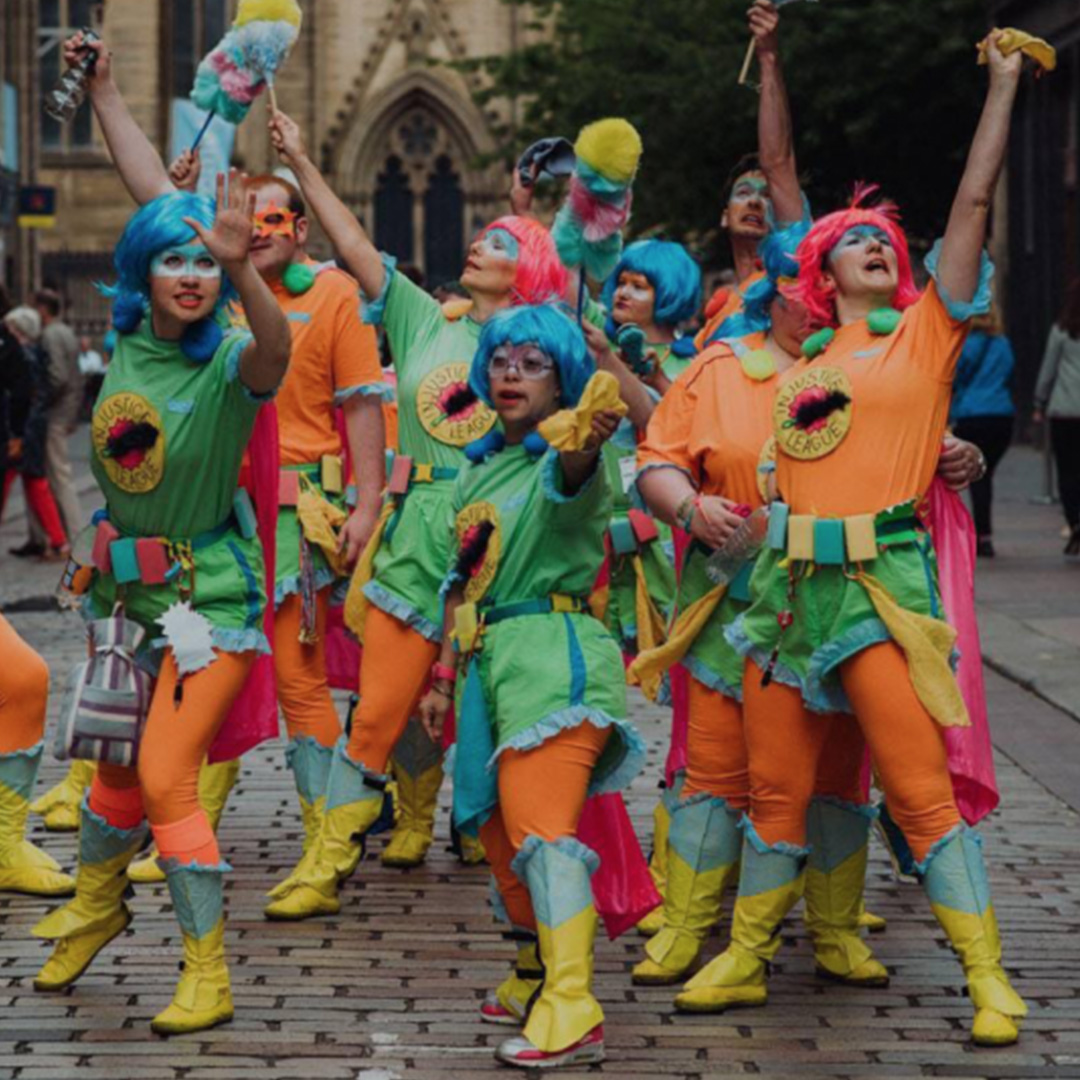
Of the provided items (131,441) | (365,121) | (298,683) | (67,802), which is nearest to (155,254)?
(131,441)

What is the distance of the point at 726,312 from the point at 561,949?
273 centimetres

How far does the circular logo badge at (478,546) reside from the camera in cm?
641

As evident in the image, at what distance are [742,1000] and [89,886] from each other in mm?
1584

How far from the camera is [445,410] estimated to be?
26.1 feet

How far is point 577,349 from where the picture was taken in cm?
637

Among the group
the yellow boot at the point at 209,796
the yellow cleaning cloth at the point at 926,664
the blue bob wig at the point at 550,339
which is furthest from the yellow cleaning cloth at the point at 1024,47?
the yellow boot at the point at 209,796

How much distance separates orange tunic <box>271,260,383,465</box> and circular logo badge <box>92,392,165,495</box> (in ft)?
5.45

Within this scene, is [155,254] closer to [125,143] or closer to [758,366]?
[125,143]

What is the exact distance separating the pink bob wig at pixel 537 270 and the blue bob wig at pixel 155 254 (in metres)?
1.11

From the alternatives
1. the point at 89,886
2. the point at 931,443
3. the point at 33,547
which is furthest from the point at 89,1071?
the point at 33,547

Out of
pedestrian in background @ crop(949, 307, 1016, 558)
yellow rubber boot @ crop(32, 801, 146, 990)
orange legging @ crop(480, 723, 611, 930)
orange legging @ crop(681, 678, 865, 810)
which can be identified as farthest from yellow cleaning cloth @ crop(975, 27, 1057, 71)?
pedestrian in background @ crop(949, 307, 1016, 558)

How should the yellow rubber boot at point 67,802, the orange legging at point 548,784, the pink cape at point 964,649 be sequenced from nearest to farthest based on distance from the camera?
the orange legging at point 548,784 → the pink cape at point 964,649 → the yellow rubber boot at point 67,802

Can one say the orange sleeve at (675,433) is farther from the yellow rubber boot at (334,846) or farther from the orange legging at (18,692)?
the orange legging at (18,692)

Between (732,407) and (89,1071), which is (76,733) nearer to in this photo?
(89,1071)
